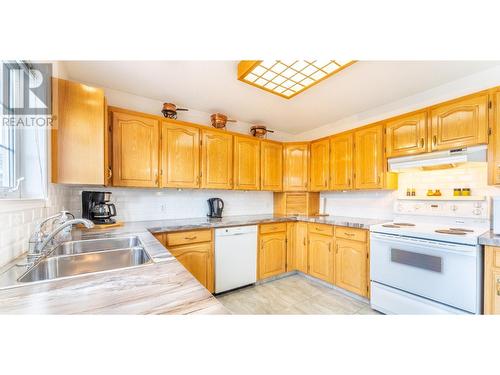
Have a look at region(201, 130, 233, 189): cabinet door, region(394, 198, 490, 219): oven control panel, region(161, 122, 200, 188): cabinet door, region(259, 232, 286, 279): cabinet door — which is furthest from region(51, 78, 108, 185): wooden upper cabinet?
region(394, 198, 490, 219): oven control panel

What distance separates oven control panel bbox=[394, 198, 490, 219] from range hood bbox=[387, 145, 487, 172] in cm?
37

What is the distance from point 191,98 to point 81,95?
1086 mm

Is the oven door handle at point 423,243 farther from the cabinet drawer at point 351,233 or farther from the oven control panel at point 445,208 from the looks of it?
the oven control panel at point 445,208

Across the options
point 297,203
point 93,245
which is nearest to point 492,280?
point 297,203

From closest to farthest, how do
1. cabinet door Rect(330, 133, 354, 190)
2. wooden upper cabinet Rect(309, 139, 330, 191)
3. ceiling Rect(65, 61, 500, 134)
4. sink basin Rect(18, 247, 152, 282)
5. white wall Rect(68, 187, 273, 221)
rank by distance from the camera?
1. sink basin Rect(18, 247, 152, 282)
2. ceiling Rect(65, 61, 500, 134)
3. white wall Rect(68, 187, 273, 221)
4. cabinet door Rect(330, 133, 354, 190)
5. wooden upper cabinet Rect(309, 139, 330, 191)

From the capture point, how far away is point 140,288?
0.65 metres

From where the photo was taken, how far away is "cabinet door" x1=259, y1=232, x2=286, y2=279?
256 cm

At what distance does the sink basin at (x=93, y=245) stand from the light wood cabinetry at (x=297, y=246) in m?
1.98

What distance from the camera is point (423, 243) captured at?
1.66m

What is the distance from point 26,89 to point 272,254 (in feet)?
8.75

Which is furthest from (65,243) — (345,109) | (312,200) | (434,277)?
(345,109)

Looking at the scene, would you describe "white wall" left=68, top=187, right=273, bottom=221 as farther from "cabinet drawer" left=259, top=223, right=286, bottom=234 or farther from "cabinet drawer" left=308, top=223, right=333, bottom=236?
"cabinet drawer" left=308, top=223, right=333, bottom=236

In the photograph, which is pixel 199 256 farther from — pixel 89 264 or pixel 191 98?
pixel 191 98

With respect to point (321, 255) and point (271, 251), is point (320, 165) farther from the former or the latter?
point (271, 251)
